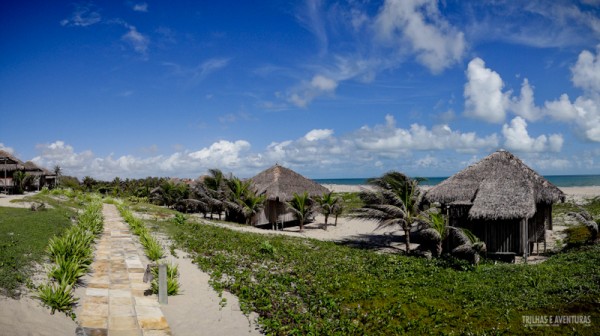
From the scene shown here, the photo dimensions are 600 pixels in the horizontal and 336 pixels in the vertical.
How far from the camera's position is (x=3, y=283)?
21.1 ft

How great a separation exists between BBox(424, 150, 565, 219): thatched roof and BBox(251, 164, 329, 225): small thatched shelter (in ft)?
32.1

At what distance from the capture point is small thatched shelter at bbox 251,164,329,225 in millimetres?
23062

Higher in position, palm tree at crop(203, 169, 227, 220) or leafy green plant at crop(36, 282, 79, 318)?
palm tree at crop(203, 169, 227, 220)

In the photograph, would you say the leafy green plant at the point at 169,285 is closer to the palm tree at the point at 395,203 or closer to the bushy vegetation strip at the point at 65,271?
the bushy vegetation strip at the point at 65,271

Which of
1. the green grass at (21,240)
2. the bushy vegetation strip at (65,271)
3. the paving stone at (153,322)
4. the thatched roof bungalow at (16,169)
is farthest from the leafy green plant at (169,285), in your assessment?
the thatched roof bungalow at (16,169)

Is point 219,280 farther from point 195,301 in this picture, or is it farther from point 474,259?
point 474,259

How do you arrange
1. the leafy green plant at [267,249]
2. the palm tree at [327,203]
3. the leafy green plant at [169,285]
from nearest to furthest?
the leafy green plant at [169,285] → the leafy green plant at [267,249] → the palm tree at [327,203]

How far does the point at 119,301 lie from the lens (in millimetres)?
7277

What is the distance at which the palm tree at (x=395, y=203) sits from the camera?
1474 centimetres

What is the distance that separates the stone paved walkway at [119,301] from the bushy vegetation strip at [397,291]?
1672 millimetres

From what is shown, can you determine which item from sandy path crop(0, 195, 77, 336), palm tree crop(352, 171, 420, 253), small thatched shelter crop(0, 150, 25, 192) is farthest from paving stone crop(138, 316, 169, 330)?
small thatched shelter crop(0, 150, 25, 192)

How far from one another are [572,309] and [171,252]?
9.81 m

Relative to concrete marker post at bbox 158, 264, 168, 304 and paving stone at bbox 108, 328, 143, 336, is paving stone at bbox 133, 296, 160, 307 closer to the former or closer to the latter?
concrete marker post at bbox 158, 264, 168, 304

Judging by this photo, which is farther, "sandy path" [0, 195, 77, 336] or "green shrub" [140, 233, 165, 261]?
"green shrub" [140, 233, 165, 261]
